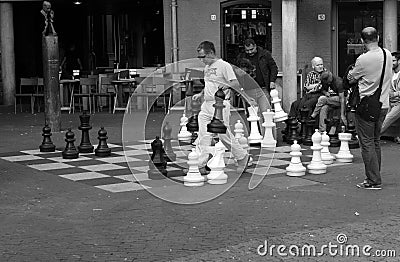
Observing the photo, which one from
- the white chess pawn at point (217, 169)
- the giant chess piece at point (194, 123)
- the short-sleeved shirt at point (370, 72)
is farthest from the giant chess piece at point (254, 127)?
the short-sleeved shirt at point (370, 72)

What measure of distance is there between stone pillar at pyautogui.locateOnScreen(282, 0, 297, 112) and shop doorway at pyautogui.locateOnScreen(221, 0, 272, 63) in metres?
2.87

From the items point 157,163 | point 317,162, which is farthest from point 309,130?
point 157,163

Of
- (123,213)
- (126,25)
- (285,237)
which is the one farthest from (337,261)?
(126,25)

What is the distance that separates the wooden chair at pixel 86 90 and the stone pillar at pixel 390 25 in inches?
317

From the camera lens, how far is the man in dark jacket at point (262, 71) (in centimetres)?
1389

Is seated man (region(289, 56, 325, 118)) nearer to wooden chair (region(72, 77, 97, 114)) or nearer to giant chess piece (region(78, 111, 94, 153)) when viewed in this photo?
giant chess piece (region(78, 111, 94, 153))

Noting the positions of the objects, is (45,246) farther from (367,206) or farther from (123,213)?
(367,206)

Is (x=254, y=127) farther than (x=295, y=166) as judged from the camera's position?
Yes

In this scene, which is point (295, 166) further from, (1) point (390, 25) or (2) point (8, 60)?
(2) point (8, 60)

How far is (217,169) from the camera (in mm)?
10242

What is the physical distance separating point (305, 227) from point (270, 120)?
231 inches

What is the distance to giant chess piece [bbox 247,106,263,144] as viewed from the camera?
45.0 ft

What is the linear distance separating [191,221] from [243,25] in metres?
14.8

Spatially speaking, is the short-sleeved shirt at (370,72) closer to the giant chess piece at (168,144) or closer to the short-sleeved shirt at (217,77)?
the short-sleeved shirt at (217,77)
